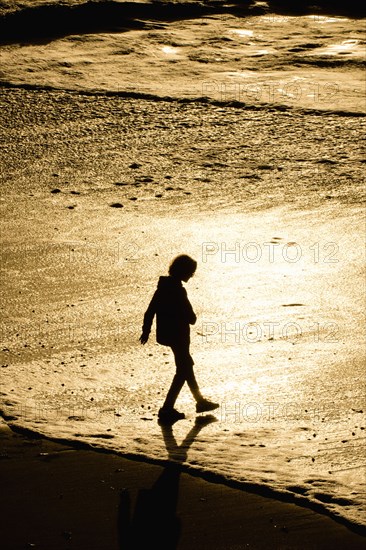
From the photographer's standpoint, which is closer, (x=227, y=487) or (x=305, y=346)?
(x=227, y=487)

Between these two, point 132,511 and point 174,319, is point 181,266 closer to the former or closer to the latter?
point 174,319

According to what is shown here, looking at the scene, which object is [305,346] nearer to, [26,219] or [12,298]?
[12,298]

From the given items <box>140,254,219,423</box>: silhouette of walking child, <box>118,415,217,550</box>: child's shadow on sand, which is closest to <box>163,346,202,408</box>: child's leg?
<box>140,254,219,423</box>: silhouette of walking child

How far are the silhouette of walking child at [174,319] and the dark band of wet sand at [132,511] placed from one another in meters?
0.82

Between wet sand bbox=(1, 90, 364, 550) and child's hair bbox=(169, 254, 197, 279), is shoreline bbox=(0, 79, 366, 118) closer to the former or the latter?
wet sand bbox=(1, 90, 364, 550)

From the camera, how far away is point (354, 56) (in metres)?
17.7

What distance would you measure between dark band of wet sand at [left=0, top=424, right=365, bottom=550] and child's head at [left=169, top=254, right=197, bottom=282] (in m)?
1.38

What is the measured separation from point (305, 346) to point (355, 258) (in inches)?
113

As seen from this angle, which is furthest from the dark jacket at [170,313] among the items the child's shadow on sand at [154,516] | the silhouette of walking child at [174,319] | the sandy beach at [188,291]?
the child's shadow on sand at [154,516]

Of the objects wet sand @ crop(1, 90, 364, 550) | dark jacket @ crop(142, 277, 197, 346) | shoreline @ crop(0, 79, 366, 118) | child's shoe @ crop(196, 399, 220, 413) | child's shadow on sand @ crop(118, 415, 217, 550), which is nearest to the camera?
A: child's shadow on sand @ crop(118, 415, 217, 550)

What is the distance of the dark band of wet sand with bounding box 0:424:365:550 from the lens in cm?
596

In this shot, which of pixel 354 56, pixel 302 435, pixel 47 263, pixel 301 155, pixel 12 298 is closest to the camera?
pixel 302 435

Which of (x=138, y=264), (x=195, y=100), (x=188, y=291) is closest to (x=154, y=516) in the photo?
(x=188, y=291)

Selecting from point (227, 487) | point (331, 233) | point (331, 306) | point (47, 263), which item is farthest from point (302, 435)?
point (331, 233)
